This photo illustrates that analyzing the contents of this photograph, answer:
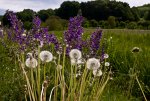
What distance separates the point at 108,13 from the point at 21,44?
34.5 metres

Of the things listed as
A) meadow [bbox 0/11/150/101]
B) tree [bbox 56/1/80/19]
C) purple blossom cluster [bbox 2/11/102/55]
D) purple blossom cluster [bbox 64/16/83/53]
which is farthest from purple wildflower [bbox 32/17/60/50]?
tree [bbox 56/1/80/19]

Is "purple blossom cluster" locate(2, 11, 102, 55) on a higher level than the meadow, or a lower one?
higher

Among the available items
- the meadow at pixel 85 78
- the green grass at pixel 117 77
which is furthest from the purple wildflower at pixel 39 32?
the green grass at pixel 117 77

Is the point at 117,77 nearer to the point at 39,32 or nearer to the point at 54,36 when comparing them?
the point at 54,36

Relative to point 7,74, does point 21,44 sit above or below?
above

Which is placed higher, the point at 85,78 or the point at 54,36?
the point at 54,36

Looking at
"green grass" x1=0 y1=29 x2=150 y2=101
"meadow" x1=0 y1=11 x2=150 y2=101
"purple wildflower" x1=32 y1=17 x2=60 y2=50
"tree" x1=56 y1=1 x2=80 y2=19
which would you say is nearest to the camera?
"meadow" x1=0 y1=11 x2=150 y2=101

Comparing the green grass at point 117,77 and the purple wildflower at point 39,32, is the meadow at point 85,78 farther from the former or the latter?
the purple wildflower at point 39,32

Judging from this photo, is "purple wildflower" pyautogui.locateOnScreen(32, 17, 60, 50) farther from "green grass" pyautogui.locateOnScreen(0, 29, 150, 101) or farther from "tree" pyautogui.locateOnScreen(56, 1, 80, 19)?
"tree" pyautogui.locateOnScreen(56, 1, 80, 19)

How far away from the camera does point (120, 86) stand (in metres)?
5.70

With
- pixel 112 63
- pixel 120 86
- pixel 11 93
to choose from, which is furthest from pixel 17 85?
pixel 112 63

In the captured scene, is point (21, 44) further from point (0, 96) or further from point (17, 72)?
point (0, 96)

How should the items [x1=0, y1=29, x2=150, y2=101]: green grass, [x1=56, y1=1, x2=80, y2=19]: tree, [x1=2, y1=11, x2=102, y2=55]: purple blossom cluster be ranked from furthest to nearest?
[x1=56, y1=1, x2=80, y2=19]: tree < [x1=2, y1=11, x2=102, y2=55]: purple blossom cluster < [x1=0, y1=29, x2=150, y2=101]: green grass

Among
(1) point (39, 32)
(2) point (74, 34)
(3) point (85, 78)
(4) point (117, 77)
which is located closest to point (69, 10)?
(4) point (117, 77)
